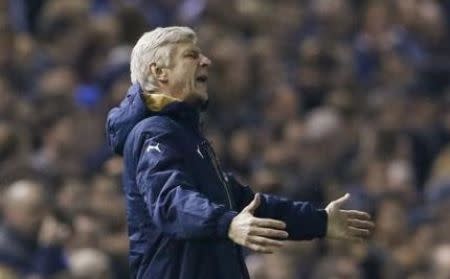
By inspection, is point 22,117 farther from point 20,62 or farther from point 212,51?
point 212,51

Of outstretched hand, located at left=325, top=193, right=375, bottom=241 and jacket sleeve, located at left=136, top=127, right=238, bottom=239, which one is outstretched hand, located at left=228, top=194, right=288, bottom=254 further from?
outstretched hand, located at left=325, top=193, right=375, bottom=241

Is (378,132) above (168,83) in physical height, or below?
below

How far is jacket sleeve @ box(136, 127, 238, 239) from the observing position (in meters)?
6.25

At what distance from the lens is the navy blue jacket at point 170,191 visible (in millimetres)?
6355

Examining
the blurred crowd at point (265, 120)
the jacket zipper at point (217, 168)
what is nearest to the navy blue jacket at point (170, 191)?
the jacket zipper at point (217, 168)

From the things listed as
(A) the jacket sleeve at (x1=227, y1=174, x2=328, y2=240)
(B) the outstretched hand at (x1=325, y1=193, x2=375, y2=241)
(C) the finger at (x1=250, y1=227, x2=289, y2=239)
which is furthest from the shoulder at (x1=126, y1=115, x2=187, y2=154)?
(B) the outstretched hand at (x1=325, y1=193, x2=375, y2=241)

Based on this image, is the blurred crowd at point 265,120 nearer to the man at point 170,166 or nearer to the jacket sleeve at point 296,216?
the jacket sleeve at point 296,216

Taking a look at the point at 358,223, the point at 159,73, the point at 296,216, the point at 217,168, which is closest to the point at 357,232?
the point at 358,223

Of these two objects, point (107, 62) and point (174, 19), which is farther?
point (174, 19)

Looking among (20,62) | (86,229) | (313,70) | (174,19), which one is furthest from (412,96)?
(86,229)

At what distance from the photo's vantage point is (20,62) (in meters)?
12.7

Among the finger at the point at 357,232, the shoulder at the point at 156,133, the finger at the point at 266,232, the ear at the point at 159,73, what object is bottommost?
the finger at the point at 357,232

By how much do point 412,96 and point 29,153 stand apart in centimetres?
396

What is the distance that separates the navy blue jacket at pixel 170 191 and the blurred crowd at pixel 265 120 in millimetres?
2580
